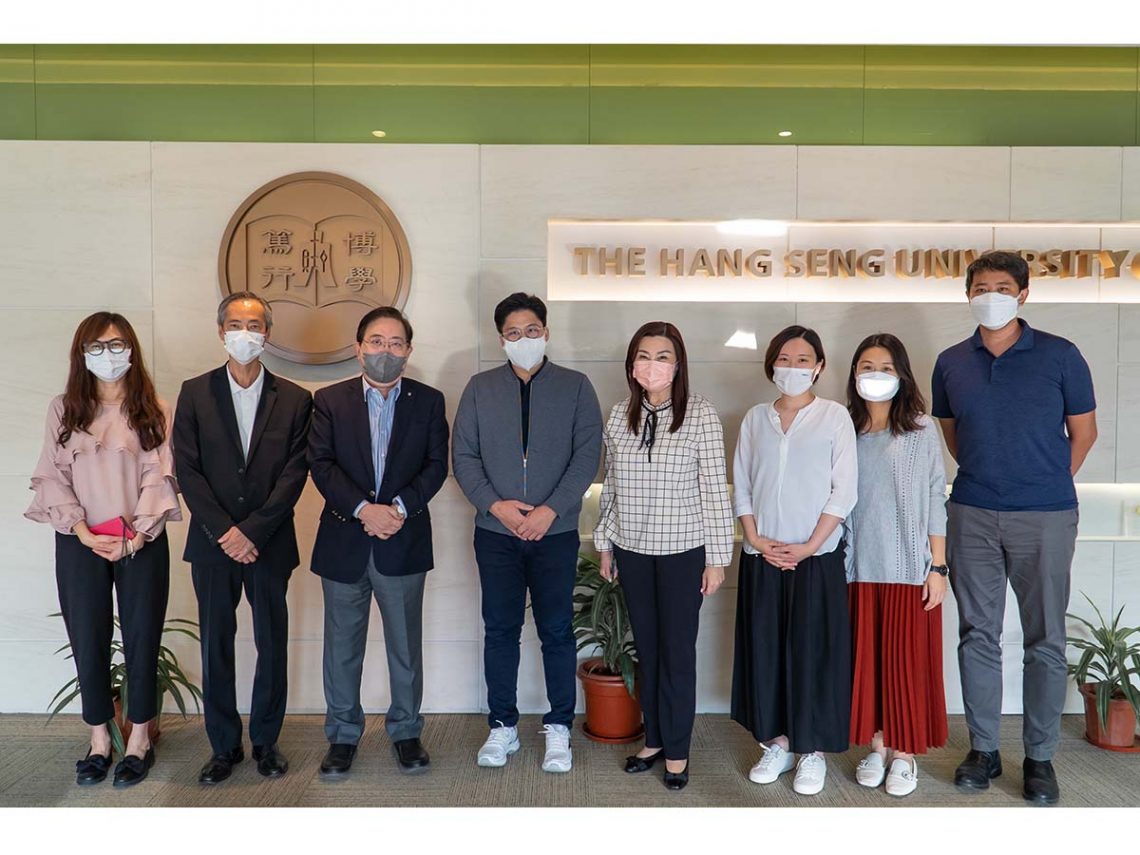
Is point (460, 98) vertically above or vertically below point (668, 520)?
above

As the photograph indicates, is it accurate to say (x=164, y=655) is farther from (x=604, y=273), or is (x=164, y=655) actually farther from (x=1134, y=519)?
(x=1134, y=519)

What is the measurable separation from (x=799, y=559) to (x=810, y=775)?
2.58 ft

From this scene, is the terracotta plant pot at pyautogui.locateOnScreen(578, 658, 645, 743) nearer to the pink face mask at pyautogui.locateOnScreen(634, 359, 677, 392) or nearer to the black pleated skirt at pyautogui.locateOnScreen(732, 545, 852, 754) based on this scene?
the black pleated skirt at pyautogui.locateOnScreen(732, 545, 852, 754)

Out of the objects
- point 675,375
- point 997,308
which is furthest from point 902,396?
point 675,375

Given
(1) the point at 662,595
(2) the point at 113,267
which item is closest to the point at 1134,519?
(1) the point at 662,595

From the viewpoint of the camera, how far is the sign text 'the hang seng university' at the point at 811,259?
368 centimetres

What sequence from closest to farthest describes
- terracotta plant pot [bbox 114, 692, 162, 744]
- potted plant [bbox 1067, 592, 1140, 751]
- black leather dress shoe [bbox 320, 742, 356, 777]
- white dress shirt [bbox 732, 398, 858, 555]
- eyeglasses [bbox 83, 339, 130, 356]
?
white dress shirt [bbox 732, 398, 858, 555] → eyeglasses [bbox 83, 339, 130, 356] → black leather dress shoe [bbox 320, 742, 356, 777] → terracotta plant pot [bbox 114, 692, 162, 744] → potted plant [bbox 1067, 592, 1140, 751]

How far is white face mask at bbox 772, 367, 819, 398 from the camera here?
2861mm

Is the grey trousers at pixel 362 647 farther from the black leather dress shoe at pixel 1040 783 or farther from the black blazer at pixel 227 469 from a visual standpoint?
the black leather dress shoe at pixel 1040 783

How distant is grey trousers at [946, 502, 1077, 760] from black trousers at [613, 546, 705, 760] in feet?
3.21

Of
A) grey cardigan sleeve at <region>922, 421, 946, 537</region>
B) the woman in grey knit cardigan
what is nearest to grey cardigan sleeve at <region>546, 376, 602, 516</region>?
the woman in grey knit cardigan

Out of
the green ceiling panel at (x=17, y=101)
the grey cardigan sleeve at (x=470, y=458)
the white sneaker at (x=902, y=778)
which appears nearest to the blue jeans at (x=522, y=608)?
the grey cardigan sleeve at (x=470, y=458)

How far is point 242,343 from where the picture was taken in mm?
2975

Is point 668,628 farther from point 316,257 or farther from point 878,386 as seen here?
point 316,257
